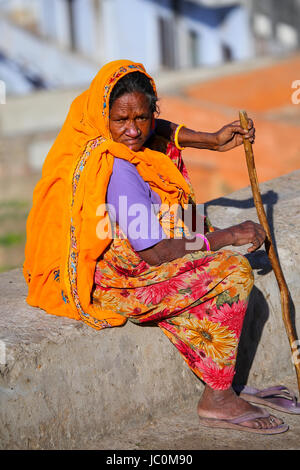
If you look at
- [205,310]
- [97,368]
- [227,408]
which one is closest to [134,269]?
[205,310]

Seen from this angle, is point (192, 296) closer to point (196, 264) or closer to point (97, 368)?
point (196, 264)

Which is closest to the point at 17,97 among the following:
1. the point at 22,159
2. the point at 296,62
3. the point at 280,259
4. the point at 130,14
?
the point at 22,159

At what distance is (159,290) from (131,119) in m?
0.72

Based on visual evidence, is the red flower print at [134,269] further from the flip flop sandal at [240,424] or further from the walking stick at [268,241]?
the flip flop sandal at [240,424]

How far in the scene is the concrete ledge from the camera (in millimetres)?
2818

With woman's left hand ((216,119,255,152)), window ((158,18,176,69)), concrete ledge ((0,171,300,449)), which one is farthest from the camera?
window ((158,18,176,69))

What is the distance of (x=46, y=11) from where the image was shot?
81.3ft

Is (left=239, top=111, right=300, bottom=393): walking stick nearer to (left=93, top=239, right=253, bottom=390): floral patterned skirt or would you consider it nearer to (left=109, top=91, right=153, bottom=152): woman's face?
(left=93, top=239, right=253, bottom=390): floral patterned skirt

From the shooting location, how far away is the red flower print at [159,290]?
118 inches

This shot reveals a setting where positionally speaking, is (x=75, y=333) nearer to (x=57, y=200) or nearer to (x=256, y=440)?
(x=57, y=200)

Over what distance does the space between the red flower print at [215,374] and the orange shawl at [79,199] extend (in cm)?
40

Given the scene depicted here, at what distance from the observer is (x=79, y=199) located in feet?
9.75

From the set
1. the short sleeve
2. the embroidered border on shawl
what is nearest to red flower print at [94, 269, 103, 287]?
the embroidered border on shawl

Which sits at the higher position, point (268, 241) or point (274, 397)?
point (268, 241)
